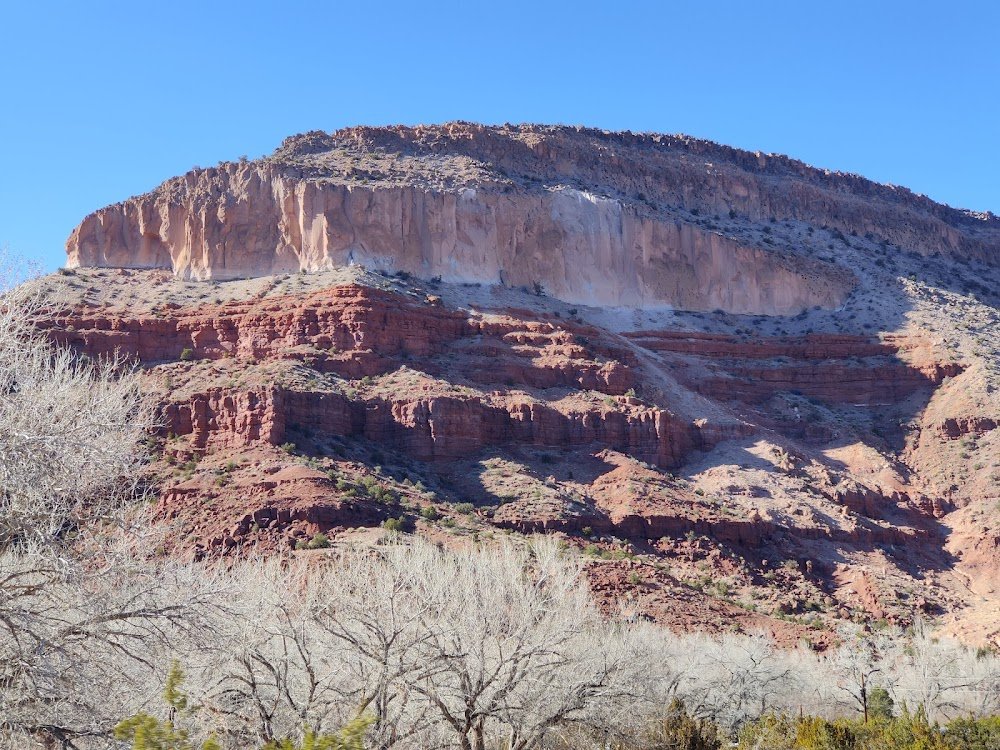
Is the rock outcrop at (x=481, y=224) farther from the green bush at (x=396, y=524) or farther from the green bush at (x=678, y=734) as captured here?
the green bush at (x=678, y=734)

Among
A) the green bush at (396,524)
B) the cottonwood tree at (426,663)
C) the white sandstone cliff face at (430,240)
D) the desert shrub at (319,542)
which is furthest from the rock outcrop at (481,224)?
the cottonwood tree at (426,663)

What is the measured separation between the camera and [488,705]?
71.5 ft

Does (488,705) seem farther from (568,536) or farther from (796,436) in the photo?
(796,436)

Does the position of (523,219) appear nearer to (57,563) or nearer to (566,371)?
(566,371)

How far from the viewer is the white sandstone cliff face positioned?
6725cm

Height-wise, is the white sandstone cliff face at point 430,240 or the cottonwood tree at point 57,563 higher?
the white sandstone cliff face at point 430,240

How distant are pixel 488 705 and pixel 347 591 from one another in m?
4.88

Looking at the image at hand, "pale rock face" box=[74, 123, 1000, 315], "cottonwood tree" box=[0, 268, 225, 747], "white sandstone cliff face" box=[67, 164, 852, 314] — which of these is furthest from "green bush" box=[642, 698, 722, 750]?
"pale rock face" box=[74, 123, 1000, 315]

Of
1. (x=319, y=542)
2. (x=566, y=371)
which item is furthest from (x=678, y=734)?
(x=566, y=371)

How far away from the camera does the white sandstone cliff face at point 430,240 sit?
67.2 m

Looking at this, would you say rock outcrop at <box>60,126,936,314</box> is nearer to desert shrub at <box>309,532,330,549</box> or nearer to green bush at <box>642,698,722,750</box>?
desert shrub at <box>309,532,330,549</box>

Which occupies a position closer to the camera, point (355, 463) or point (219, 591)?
point (219, 591)

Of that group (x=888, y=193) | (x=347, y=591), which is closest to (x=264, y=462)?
(x=347, y=591)

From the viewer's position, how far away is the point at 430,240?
70.1 m
